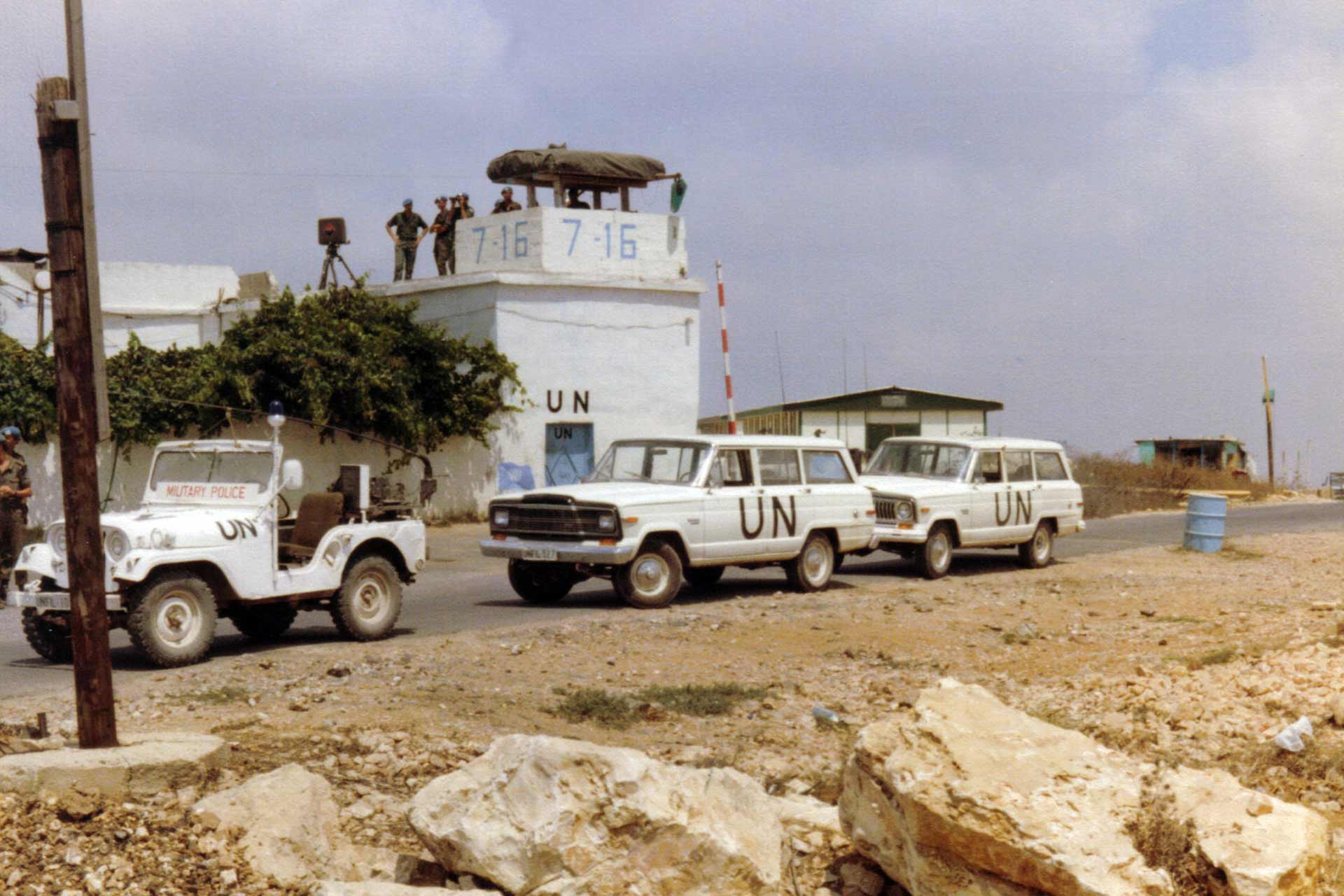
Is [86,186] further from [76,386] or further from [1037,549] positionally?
[1037,549]

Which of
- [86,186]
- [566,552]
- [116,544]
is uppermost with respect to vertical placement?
[86,186]

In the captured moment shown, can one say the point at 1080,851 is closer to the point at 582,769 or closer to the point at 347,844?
the point at 582,769

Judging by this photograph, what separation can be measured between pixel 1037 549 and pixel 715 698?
11.5 meters

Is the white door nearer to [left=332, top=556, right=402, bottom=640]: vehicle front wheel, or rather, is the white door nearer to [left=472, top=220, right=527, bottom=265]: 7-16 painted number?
[left=332, top=556, right=402, bottom=640]: vehicle front wheel

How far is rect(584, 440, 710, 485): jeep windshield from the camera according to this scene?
15117 millimetres

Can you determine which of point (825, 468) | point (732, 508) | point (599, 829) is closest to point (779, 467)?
point (825, 468)

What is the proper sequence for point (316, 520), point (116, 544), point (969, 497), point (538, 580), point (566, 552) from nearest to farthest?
point (116, 544) → point (316, 520) → point (566, 552) → point (538, 580) → point (969, 497)

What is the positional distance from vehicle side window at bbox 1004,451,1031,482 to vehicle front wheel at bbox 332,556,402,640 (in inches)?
394

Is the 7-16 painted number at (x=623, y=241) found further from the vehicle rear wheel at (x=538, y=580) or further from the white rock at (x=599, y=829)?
the white rock at (x=599, y=829)

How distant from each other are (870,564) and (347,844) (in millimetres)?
14600

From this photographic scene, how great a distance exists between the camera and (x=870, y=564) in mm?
20078

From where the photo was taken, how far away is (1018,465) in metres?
19.5

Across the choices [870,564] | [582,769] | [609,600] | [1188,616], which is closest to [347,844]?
[582,769]

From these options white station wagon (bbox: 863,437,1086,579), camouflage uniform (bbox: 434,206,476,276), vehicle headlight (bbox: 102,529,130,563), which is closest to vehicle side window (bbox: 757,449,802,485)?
white station wagon (bbox: 863,437,1086,579)
